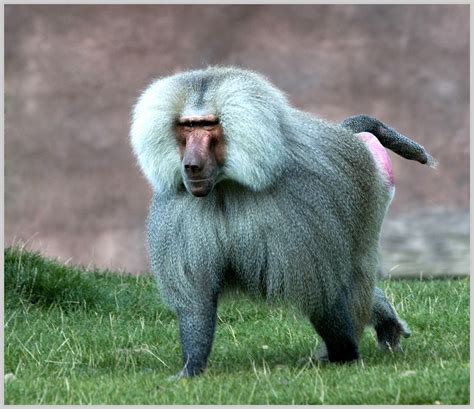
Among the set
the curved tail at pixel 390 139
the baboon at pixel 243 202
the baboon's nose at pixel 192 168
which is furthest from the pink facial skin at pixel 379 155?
the baboon's nose at pixel 192 168

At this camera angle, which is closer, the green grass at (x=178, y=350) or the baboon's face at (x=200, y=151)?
the green grass at (x=178, y=350)

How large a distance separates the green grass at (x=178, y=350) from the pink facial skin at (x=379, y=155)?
0.93 meters

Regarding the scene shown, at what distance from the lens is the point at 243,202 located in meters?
5.92

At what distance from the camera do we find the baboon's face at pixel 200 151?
18.7ft

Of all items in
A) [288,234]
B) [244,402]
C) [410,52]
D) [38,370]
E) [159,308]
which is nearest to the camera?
[244,402]

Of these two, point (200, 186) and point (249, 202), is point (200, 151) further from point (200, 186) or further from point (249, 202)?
point (249, 202)

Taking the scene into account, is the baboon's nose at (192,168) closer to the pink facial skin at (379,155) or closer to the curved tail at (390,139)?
the pink facial skin at (379,155)

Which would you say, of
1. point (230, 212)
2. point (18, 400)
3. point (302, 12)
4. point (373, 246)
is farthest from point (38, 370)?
point (302, 12)

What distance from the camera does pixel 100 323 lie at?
25.6 ft

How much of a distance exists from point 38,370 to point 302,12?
8.44 meters

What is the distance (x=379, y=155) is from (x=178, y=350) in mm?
1550

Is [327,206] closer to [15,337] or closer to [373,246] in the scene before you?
[373,246]

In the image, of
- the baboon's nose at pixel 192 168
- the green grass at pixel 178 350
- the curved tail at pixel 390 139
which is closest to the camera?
the green grass at pixel 178 350

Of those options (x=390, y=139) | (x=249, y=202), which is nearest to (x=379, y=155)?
(x=390, y=139)
